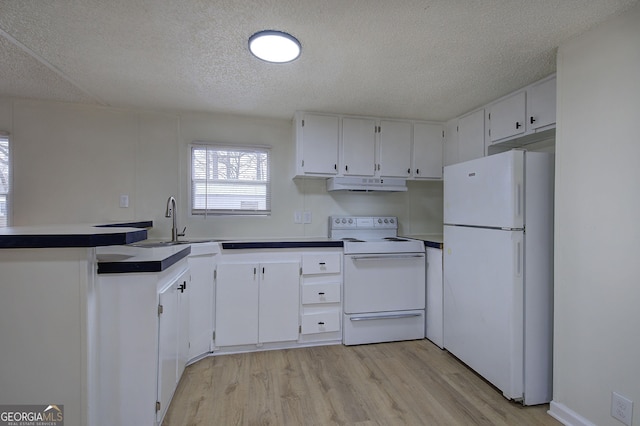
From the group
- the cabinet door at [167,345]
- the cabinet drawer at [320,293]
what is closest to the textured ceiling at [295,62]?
the cabinet door at [167,345]

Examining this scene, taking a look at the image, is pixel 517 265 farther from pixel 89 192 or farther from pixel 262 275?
pixel 89 192

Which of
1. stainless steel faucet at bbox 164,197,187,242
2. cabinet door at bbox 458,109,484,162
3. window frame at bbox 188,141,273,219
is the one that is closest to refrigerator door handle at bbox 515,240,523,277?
cabinet door at bbox 458,109,484,162

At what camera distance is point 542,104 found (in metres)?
2.12

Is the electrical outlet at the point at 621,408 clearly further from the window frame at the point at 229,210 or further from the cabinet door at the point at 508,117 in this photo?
the window frame at the point at 229,210

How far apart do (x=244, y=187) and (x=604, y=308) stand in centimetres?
280

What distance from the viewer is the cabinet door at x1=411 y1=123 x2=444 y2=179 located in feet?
10.1

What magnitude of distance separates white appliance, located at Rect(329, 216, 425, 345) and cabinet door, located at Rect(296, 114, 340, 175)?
75cm

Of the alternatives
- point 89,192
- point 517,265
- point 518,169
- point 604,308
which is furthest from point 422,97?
point 89,192

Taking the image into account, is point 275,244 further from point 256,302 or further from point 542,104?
point 542,104

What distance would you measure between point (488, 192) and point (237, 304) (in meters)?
2.09

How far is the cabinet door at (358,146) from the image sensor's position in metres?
2.89

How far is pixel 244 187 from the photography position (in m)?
3.04

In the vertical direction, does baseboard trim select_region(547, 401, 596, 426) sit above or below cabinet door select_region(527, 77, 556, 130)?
below

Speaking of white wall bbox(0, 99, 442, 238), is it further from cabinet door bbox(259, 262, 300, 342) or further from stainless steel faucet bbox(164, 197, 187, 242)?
cabinet door bbox(259, 262, 300, 342)
